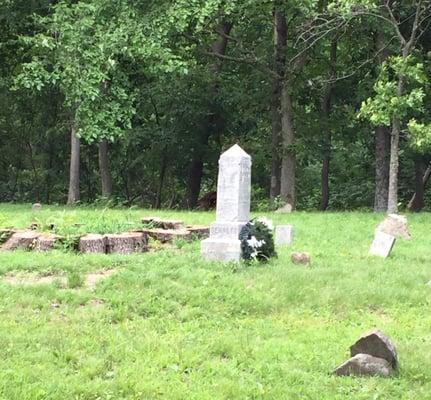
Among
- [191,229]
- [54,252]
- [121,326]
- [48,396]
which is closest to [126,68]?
[191,229]

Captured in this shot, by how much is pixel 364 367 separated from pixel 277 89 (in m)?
18.1

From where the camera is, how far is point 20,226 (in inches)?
489

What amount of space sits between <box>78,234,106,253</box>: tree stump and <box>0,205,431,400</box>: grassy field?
0.56 metres

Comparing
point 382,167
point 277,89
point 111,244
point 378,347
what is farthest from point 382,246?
point 277,89

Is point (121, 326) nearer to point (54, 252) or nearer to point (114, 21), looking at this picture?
point (54, 252)

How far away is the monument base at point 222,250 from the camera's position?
951cm

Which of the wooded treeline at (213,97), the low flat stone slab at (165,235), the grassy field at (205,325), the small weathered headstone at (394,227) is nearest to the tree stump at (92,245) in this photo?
the grassy field at (205,325)

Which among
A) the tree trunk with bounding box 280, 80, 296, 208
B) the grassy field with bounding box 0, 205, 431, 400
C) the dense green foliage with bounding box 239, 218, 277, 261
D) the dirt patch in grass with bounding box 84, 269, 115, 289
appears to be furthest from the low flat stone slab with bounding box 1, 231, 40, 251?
the tree trunk with bounding box 280, 80, 296, 208

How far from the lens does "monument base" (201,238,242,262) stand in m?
9.51

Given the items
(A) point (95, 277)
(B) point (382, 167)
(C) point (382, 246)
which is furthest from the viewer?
(B) point (382, 167)

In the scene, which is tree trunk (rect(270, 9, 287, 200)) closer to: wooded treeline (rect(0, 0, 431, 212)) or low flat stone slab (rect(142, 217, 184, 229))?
wooded treeline (rect(0, 0, 431, 212))

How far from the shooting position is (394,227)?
40.1 ft

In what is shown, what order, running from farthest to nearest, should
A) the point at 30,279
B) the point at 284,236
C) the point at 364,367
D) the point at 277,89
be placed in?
the point at 277,89 < the point at 284,236 < the point at 30,279 < the point at 364,367

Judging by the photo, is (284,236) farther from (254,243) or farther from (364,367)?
(364,367)
